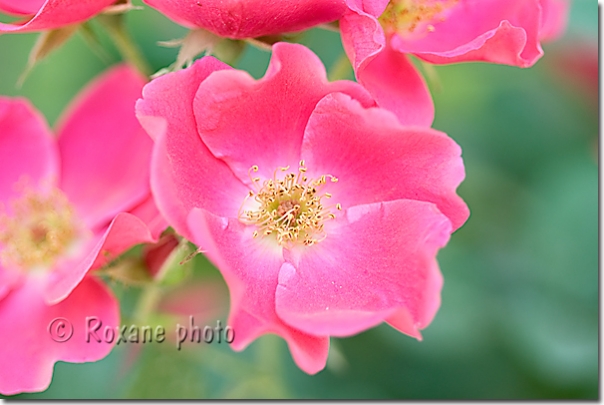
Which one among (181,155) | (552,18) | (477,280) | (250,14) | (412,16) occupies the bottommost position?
(477,280)

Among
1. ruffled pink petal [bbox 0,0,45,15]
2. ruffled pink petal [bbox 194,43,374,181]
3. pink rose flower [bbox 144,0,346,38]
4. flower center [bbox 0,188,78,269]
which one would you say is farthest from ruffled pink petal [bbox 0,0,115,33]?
flower center [bbox 0,188,78,269]

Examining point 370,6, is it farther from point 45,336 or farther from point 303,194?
Result: point 45,336

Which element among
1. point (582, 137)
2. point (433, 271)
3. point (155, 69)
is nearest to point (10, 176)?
point (155, 69)

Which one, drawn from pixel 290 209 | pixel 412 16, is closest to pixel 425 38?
pixel 412 16

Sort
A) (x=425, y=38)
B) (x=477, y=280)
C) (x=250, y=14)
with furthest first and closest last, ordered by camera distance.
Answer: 1. (x=477, y=280)
2. (x=425, y=38)
3. (x=250, y=14)

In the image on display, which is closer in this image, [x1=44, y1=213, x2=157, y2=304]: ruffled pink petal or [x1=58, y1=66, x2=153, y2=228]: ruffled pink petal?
[x1=44, y1=213, x2=157, y2=304]: ruffled pink petal

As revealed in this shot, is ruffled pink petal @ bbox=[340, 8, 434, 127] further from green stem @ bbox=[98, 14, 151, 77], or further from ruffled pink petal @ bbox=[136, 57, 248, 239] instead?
green stem @ bbox=[98, 14, 151, 77]

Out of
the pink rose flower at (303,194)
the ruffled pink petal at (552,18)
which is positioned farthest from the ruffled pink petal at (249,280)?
the ruffled pink petal at (552,18)
